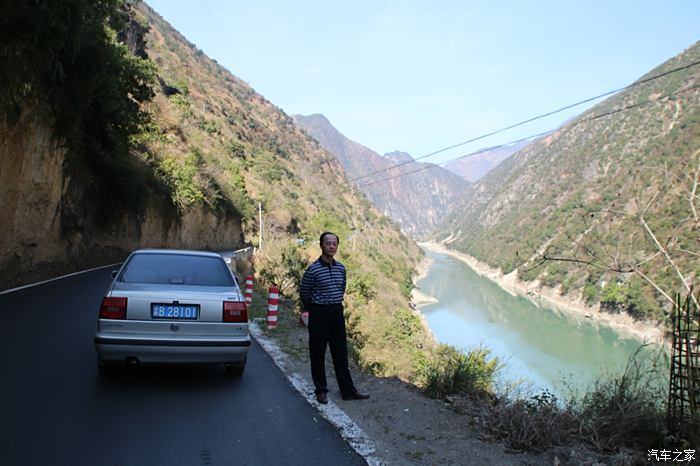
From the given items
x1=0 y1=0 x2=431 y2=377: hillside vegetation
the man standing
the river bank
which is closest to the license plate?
the man standing

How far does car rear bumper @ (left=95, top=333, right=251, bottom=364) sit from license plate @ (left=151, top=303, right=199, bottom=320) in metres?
0.23

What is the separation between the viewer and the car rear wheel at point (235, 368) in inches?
242

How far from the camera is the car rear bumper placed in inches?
210

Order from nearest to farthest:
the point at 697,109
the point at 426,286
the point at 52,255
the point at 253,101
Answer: the point at 52,255 < the point at 697,109 < the point at 426,286 < the point at 253,101

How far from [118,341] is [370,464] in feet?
9.77

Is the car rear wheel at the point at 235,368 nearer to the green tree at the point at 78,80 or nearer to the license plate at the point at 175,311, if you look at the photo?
the license plate at the point at 175,311

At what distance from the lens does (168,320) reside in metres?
5.48

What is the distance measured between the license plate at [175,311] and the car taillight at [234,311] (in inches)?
12.4

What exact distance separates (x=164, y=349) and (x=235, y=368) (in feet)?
3.47

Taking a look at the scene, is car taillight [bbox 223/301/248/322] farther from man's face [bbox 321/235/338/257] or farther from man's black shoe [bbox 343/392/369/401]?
man's black shoe [bbox 343/392/369/401]

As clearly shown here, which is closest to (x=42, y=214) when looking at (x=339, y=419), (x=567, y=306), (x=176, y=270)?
(x=176, y=270)

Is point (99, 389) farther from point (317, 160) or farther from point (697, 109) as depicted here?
point (317, 160)

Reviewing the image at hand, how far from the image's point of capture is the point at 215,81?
304 ft

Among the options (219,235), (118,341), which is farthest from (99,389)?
(219,235)
